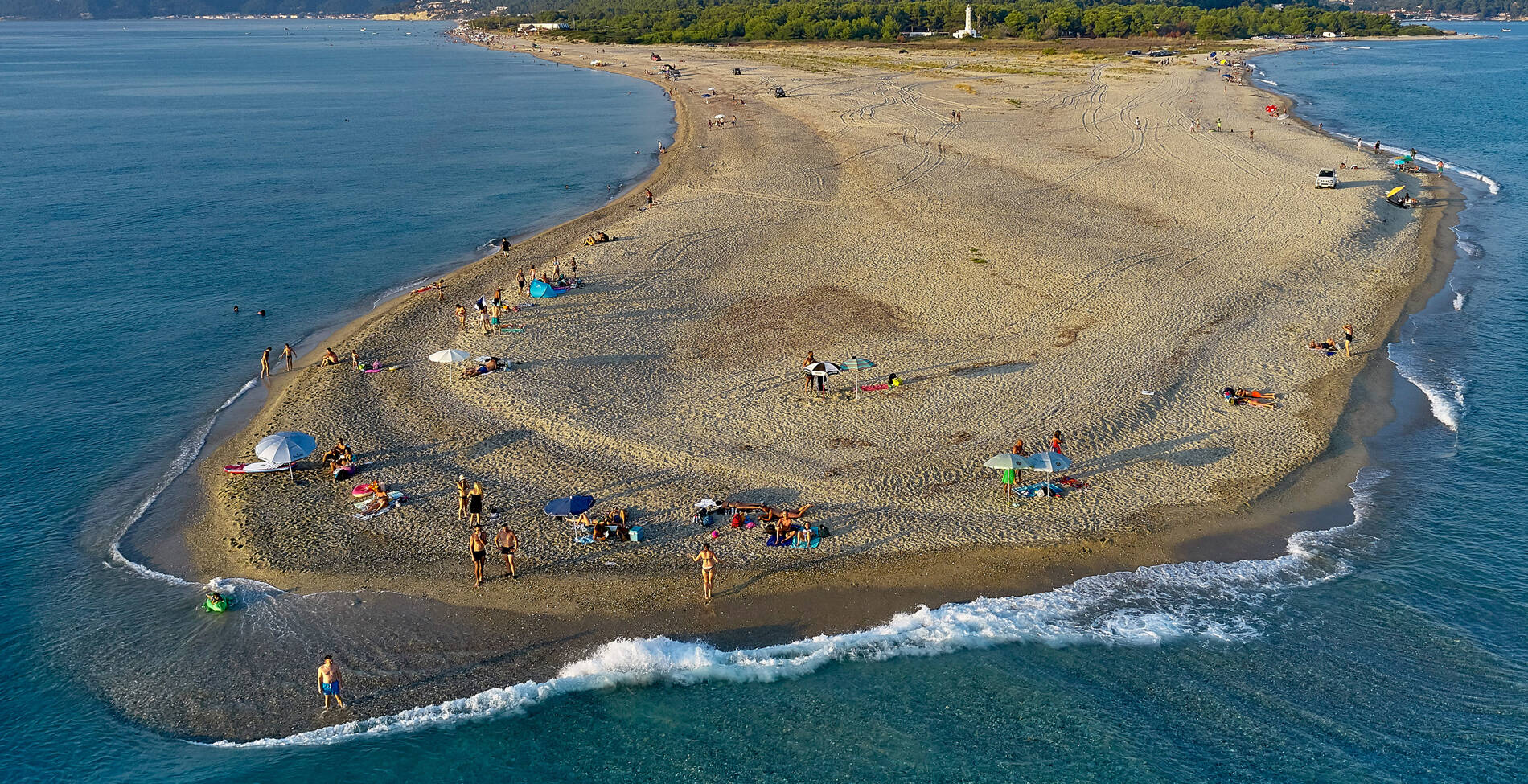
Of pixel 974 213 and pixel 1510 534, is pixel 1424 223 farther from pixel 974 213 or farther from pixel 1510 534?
pixel 1510 534

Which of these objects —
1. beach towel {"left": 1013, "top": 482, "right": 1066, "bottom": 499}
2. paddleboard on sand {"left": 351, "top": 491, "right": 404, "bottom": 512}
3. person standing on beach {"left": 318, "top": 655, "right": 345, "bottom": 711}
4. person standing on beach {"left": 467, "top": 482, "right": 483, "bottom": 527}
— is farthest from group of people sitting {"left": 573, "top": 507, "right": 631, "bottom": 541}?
beach towel {"left": 1013, "top": 482, "right": 1066, "bottom": 499}

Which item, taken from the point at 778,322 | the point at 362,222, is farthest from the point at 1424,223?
the point at 362,222

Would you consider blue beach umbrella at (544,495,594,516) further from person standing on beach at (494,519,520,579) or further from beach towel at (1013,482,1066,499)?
beach towel at (1013,482,1066,499)

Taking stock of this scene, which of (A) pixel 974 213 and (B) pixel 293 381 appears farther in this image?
(A) pixel 974 213

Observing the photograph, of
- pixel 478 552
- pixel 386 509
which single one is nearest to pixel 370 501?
pixel 386 509

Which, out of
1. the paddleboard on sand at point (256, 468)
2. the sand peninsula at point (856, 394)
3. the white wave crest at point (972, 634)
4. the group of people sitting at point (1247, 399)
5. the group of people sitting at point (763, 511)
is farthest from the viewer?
the group of people sitting at point (1247, 399)

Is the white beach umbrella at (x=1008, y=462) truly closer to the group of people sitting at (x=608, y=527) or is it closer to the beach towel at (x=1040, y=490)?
the beach towel at (x=1040, y=490)

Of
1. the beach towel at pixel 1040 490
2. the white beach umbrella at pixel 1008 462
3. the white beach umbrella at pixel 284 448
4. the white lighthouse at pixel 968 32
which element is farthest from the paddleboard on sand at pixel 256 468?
the white lighthouse at pixel 968 32
